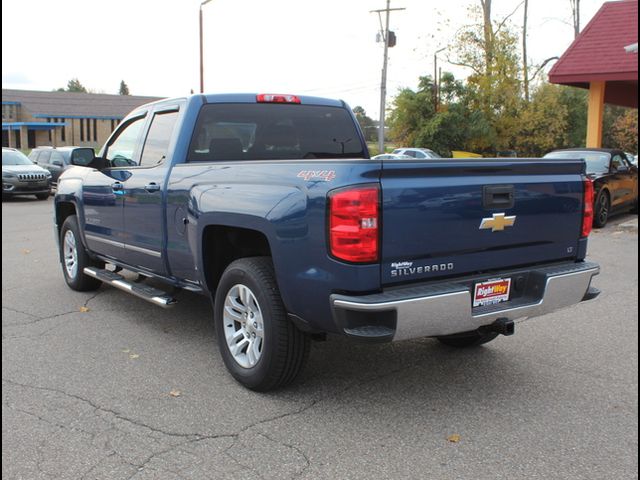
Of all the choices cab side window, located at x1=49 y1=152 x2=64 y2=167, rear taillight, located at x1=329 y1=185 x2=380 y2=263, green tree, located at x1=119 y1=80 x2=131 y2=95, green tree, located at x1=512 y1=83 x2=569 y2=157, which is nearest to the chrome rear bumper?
rear taillight, located at x1=329 y1=185 x2=380 y2=263

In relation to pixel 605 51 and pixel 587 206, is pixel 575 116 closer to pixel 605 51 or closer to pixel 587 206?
pixel 605 51

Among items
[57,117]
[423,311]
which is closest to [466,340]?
[423,311]

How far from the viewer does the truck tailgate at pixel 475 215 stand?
11.5 feet

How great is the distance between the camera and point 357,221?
134 inches

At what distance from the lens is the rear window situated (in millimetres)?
5262

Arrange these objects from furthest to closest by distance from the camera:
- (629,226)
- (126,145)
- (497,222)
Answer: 1. (629,226)
2. (126,145)
3. (497,222)

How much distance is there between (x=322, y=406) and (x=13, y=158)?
2037cm

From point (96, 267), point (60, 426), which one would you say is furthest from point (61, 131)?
point (60, 426)

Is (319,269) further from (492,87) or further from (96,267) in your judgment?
(492,87)

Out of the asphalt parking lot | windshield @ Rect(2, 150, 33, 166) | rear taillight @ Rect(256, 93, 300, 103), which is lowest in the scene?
the asphalt parking lot

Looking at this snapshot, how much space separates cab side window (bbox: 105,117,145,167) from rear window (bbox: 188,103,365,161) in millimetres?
977

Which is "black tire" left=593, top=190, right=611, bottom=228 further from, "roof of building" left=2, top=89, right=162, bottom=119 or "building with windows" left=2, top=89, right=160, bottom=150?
"building with windows" left=2, top=89, right=160, bottom=150

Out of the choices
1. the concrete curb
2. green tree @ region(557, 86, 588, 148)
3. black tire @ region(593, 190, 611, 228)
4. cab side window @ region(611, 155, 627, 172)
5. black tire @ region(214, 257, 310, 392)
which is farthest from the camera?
green tree @ region(557, 86, 588, 148)

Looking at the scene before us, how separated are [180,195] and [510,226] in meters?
2.42
